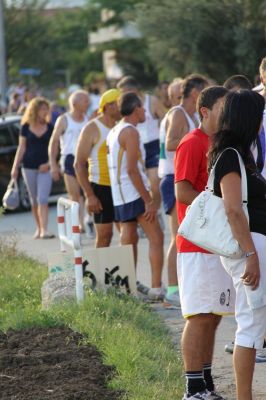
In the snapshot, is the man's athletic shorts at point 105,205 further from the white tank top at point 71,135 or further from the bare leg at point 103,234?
the white tank top at point 71,135

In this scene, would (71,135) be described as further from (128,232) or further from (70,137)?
(128,232)

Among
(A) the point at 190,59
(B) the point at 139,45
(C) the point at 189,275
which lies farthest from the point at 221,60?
(B) the point at 139,45

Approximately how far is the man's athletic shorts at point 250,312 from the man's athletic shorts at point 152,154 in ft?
24.9

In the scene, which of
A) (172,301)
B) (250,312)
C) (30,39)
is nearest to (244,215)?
(250,312)

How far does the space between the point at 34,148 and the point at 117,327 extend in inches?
318

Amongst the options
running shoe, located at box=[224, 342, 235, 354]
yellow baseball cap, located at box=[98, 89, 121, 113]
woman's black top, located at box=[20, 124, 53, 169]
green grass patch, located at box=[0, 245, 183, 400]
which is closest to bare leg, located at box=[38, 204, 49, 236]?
woman's black top, located at box=[20, 124, 53, 169]

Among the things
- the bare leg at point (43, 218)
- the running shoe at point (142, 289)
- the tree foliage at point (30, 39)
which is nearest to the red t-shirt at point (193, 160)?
the running shoe at point (142, 289)

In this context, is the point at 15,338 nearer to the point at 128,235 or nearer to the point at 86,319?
the point at 86,319

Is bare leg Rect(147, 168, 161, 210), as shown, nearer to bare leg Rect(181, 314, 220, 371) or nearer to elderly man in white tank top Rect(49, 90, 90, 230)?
elderly man in white tank top Rect(49, 90, 90, 230)

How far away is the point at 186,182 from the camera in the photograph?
6.70m

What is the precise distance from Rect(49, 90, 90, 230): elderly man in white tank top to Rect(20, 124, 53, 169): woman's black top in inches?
36.6

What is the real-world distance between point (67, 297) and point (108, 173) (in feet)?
7.01

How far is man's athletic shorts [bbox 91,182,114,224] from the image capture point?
1063cm

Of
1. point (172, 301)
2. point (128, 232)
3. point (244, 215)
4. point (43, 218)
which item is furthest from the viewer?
point (43, 218)
